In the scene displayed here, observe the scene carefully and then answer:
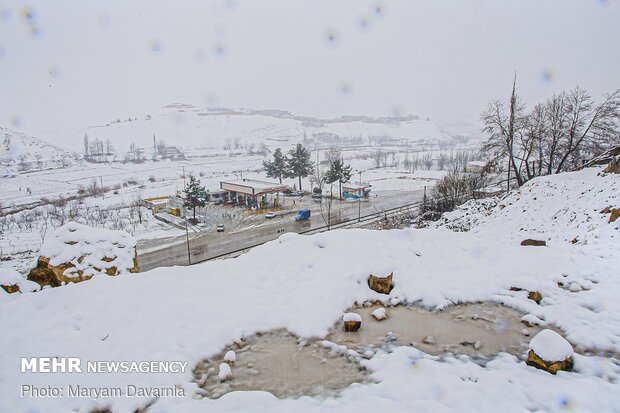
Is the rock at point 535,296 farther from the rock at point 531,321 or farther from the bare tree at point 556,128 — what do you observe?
the bare tree at point 556,128

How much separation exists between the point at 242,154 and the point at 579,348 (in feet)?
343

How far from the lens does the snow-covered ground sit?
4.00 m

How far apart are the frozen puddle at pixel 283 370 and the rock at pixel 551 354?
91.7 inches

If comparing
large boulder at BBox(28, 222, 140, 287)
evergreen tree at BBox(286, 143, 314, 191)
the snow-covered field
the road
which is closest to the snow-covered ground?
large boulder at BBox(28, 222, 140, 287)

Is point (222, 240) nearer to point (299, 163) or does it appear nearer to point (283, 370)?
point (283, 370)

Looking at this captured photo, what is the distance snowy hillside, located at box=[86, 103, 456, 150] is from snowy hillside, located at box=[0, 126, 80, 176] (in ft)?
104

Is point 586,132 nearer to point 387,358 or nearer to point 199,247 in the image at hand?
point 387,358

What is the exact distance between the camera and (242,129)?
165500 millimetres

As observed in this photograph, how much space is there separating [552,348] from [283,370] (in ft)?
11.9

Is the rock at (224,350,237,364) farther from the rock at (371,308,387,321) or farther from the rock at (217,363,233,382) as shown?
the rock at (371,308,387,321)

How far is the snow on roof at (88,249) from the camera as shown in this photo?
24.8 feet

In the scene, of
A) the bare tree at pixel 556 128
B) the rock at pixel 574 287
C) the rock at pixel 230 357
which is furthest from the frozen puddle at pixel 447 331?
the bare tree at pixel 556 128

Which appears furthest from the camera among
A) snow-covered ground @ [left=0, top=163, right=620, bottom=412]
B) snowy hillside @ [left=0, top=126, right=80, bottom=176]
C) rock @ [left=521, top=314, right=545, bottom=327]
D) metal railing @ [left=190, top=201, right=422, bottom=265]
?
snowy hillside @ [left=0, top=126, right=80, bottom=176]

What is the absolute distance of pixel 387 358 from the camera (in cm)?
492
